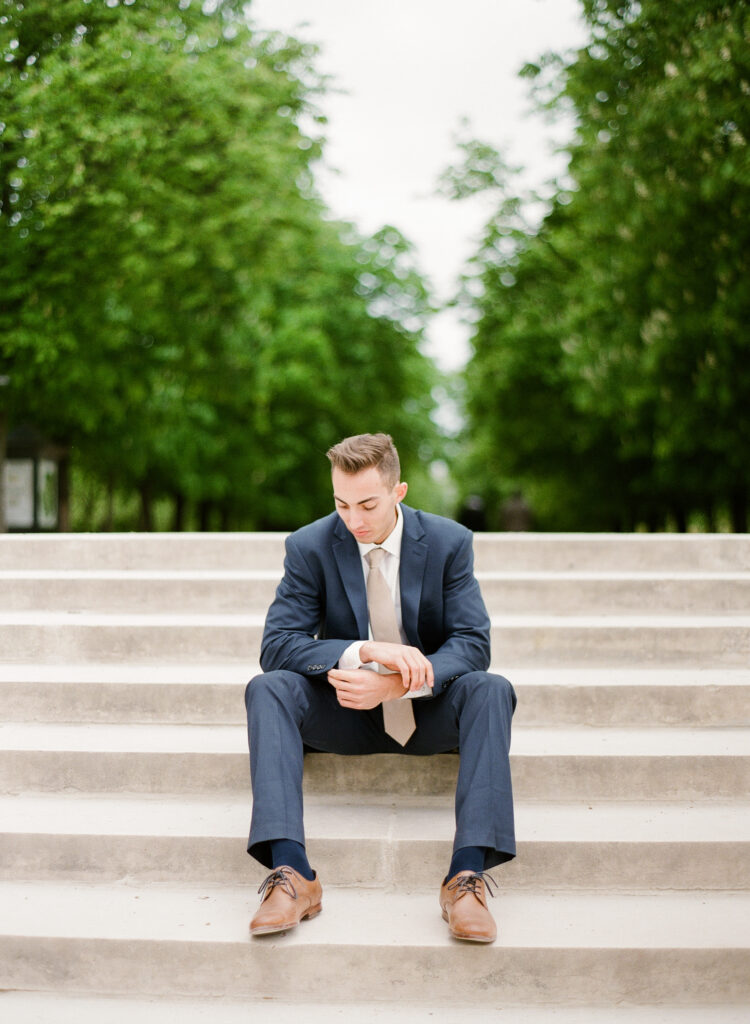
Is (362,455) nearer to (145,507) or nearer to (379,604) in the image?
(379,604)

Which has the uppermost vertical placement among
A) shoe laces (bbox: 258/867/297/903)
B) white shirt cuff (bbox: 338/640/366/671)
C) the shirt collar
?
the shirt collar

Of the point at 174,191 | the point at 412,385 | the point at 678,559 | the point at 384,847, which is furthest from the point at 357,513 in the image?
the point at 412,385

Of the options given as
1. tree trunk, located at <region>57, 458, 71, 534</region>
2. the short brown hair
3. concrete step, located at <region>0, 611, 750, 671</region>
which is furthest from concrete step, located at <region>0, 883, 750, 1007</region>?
tree trunk, located at <region>57, 458, 71, 534</region>

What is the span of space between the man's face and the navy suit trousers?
0.52 metres

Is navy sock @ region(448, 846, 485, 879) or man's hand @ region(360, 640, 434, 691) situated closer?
navy sock @ region(448, 846, 485, 879)

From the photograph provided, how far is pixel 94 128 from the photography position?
27.2ft

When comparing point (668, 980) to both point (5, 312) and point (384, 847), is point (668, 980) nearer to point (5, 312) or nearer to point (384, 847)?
point (384, 847)

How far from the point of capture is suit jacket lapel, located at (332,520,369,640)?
3.43m

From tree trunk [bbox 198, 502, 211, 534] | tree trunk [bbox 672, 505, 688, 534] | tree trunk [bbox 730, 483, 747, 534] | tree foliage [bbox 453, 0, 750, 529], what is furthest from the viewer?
tree trunk [bbox 198, 502, 211, 534]

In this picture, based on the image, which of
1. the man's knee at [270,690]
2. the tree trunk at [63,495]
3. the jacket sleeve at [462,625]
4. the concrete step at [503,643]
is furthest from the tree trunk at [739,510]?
the man's knee at [270,690]

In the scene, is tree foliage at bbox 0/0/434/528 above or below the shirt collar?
above

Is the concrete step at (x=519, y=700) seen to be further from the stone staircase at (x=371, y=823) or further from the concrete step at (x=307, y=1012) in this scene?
the concrete step at (x=307, y=1012)

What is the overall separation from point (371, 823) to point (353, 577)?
0.83 meters

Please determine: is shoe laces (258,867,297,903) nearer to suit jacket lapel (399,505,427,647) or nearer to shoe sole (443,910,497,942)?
shoe sole (443,910,497,942)
